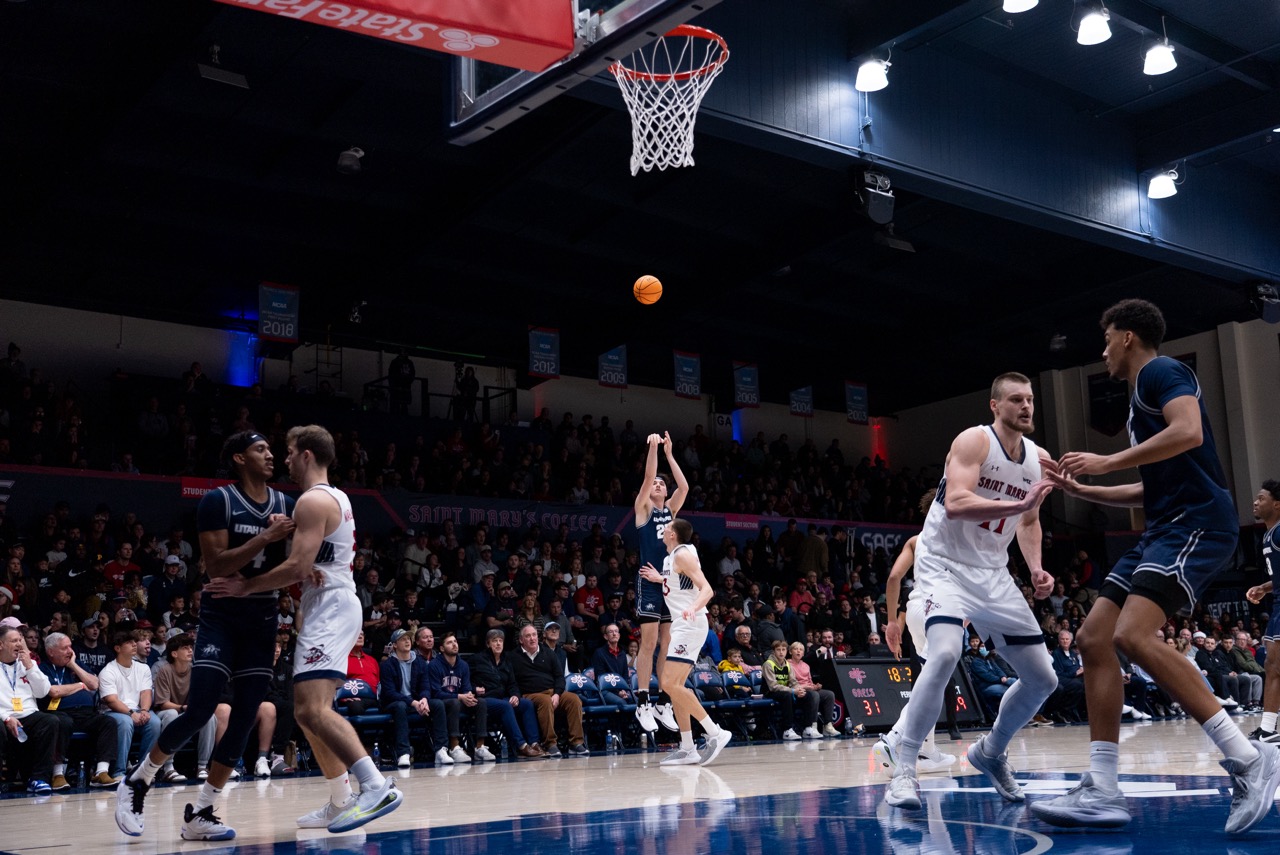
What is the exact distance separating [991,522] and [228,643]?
381 centimetres

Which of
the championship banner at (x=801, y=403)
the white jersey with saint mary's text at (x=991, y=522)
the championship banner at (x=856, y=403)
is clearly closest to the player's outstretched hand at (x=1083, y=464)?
the white jersey with saint mary's text at (x=991, y=522)

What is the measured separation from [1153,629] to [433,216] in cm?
1499

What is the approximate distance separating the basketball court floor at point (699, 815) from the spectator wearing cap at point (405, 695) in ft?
6.93

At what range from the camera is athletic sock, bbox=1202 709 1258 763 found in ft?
15.0

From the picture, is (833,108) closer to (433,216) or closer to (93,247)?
(433,216)

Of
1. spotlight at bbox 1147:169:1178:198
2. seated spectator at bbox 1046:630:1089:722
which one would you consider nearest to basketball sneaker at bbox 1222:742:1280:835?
seated spectator at bbox 1046:630:1089:722

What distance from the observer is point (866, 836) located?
4.77m

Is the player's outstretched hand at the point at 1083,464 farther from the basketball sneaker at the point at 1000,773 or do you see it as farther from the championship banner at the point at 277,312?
the championship banner at the point at 277,312

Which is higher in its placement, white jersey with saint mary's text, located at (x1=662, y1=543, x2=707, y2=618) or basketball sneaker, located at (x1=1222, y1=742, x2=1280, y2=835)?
white jersey with saint mary's text, located at (x1=662, y1=543, x2=707, y2=618)

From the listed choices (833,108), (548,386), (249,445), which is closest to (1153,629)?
(249,445)

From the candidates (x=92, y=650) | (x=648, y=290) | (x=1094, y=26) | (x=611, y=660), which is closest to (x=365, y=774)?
(x=92, y=650)

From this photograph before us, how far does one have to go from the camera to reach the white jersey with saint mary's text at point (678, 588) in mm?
10305

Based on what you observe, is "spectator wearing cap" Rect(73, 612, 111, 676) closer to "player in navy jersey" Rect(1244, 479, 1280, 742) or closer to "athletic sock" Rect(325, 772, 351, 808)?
"athletic sock" Rect(325, 772, 351, 808)

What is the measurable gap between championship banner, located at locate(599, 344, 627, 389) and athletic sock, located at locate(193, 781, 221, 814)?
18.4 metres
